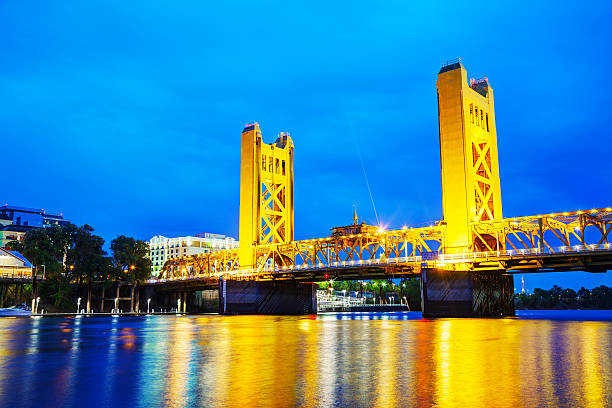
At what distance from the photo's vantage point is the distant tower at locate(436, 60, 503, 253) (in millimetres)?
75062

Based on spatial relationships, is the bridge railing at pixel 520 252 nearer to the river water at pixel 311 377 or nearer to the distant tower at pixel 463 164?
the distant tower at pixel 463 164

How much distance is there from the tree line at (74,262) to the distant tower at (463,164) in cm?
8323

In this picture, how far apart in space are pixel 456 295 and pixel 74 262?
9388 centimetres

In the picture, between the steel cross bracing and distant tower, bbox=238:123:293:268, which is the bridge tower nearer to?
the steel cross bracing

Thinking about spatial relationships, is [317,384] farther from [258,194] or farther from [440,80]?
[258,194]

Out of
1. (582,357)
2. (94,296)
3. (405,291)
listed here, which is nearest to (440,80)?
(582,357)

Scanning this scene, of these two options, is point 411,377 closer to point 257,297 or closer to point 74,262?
point 257,297

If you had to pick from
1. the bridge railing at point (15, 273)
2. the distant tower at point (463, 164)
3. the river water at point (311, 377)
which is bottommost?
the river water at point (311, 377)

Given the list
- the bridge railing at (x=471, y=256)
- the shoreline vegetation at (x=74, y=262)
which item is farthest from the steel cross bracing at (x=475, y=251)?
the shoreline vegetation at (x=74, y=262)

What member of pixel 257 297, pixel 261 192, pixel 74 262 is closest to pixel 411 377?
pixel 257 297

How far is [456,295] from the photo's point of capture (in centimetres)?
7081

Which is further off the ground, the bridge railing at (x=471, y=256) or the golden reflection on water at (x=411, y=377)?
the bridge railing at (x=471, y=256)

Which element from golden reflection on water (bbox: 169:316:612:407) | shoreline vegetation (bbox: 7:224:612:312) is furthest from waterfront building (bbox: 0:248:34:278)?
golden reflection on water (bbox: 169:316:612:407)

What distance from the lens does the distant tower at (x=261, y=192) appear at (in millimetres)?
114125
